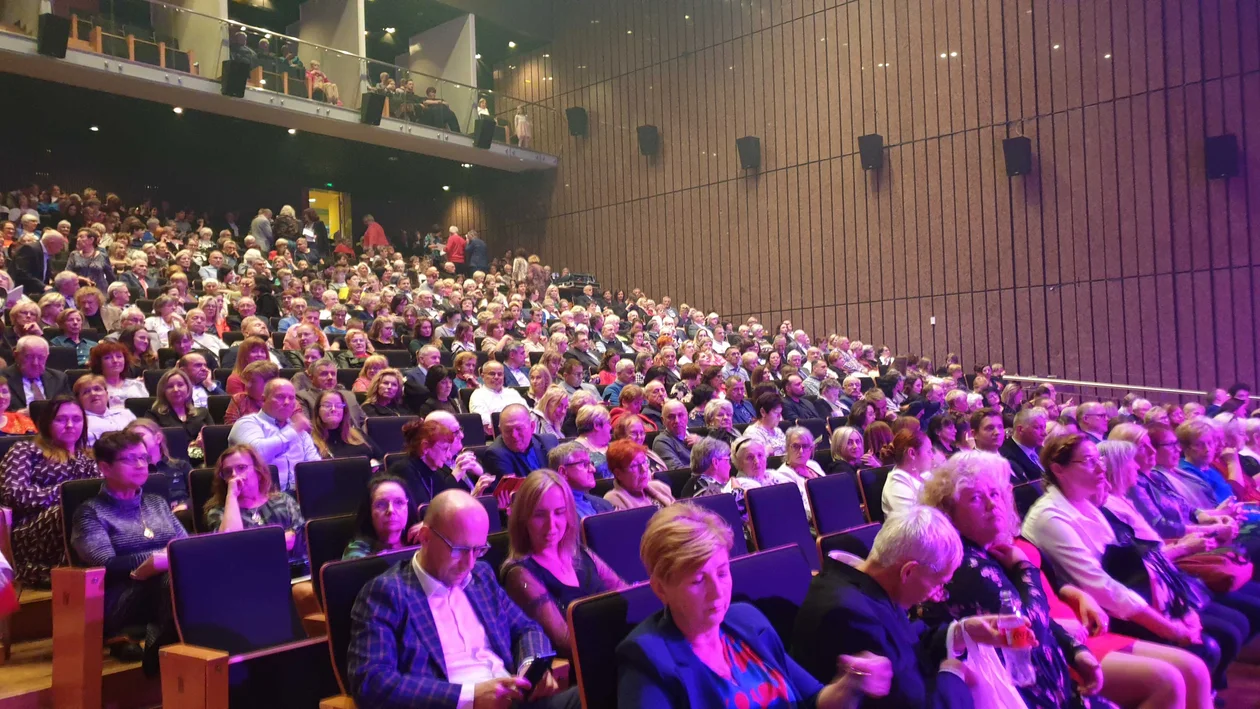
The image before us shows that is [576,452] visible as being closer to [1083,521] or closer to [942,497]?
[942,497]

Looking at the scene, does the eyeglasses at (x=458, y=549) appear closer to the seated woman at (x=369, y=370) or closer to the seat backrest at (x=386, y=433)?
the seat backrest at (x=386, y=433)

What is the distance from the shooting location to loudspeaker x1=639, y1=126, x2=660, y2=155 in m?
13.1

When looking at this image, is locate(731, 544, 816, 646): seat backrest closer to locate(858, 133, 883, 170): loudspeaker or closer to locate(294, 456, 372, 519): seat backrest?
locate(294, 456, 372, 519): seat backrest

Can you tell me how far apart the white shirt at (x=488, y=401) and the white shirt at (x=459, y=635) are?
10.4 feet

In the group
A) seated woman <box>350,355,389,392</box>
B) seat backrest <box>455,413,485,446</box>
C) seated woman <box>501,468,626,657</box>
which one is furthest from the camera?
seated woman <box>350,355,389,392</box>

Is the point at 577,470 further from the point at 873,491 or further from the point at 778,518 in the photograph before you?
the point at 873,491

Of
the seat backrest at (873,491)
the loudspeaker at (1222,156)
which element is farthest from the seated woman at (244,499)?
the loudspeaker at (1222,156)

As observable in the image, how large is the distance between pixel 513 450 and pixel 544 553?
1419mm

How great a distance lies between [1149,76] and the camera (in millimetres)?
9016

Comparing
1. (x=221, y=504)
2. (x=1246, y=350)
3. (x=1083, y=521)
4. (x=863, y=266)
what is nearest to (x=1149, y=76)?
(x=1246, y=350)

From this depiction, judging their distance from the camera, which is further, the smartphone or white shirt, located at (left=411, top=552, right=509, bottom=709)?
white shirt, located at (left=411, top=552, right=509, bottom=709)

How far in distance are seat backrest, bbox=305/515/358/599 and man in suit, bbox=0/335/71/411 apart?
7.97ft

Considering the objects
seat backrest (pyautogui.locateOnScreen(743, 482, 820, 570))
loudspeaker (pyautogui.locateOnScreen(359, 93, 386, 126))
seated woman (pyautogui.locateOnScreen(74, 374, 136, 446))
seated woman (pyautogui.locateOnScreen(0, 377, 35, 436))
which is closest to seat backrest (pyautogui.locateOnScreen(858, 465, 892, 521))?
seat backrest (pyautogui.locateOnScreen(743, 482, 820, 570))

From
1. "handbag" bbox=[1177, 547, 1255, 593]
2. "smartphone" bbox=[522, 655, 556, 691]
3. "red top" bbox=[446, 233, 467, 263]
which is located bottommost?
"handbag" bbox=[1177, 547, 1255, 593]
